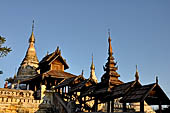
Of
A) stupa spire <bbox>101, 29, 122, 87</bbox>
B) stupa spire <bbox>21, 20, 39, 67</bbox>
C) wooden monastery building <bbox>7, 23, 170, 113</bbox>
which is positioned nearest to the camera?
wooden monastery building <bbox>7, 23, 170, 113</bbox>

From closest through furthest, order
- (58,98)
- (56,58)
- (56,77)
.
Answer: (58,98) < (56,77) < (56,58)

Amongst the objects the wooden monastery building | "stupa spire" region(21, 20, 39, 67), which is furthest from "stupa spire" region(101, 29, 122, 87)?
"stupa spire" region(21, 20, 39, 67)

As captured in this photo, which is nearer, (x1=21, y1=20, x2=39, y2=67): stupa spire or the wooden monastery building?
the wooden monastery building

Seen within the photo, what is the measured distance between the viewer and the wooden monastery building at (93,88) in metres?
15.9

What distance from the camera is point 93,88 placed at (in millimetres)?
21125

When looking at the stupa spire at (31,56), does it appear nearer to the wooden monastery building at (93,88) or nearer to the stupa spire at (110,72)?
the wooden monastery building at (93,88)

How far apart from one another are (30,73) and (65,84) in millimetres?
14578

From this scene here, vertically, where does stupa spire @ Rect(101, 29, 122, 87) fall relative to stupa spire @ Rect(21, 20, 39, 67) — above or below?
below

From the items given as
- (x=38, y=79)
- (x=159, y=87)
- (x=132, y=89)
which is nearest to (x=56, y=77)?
(x=38, y=79)

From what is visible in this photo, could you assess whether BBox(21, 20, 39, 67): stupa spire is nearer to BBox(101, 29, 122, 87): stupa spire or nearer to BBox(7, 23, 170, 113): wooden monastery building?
BBox(7, 23, 170, 113): wooden monastery building

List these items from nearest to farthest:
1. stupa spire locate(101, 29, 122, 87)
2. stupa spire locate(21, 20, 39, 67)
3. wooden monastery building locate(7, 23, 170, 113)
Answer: wooden monastery building locate(7, 23, 170, 113), stupa spire locate(101, 29, 122, 87), stupa spire locate(21, 20, 39, 67)

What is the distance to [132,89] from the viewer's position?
17.0m

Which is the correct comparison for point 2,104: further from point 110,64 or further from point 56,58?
point 56,58

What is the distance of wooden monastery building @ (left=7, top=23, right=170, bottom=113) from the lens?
52.3ft
